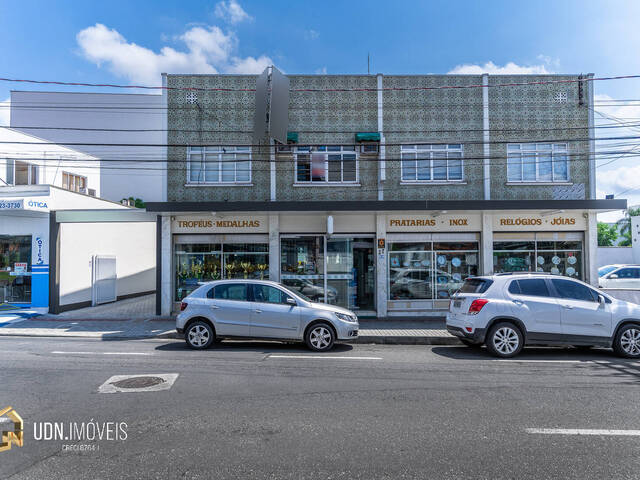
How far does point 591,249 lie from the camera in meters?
14.3

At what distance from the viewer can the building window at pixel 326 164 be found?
14.5 metres

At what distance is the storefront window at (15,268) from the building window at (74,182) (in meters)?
5.62

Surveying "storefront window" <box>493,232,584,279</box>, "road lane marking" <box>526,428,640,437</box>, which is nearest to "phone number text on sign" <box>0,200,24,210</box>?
"road lane marking" <box>526,428,640,437</box>

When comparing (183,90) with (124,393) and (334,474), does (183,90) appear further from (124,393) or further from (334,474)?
A: (334,474)

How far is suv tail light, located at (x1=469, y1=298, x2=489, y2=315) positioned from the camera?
891 cm

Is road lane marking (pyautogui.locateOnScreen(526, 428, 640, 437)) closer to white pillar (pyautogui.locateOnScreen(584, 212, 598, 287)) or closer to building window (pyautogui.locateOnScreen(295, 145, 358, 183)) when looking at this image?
building window (pyautogui.locateOnScreen(295, 145, 358, 183))

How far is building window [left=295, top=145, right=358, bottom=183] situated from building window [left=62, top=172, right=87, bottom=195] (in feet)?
41.5

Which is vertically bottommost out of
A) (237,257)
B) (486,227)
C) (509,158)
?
(237,257)

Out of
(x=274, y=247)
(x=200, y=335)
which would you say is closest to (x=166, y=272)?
(x=274, y=247)

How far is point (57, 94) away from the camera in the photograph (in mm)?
36656

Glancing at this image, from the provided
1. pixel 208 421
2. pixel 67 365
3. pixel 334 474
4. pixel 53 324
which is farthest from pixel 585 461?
pixel 53 324

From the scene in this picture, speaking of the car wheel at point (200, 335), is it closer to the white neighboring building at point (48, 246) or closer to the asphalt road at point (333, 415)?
the asphalt road at point (333, 415)

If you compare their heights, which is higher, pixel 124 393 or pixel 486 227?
pixel 486 227

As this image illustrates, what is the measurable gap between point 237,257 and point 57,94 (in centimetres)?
3236
